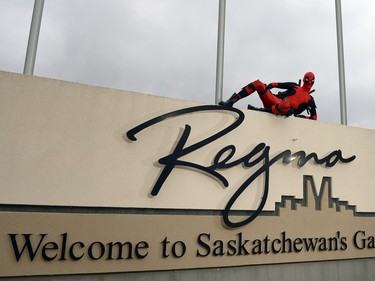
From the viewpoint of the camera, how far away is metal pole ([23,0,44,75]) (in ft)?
17.6

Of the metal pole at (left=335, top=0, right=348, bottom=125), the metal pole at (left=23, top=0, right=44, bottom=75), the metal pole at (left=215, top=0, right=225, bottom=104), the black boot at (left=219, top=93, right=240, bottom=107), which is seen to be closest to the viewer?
the metal pole at (left=23, top=0, right=44, bottom=75)

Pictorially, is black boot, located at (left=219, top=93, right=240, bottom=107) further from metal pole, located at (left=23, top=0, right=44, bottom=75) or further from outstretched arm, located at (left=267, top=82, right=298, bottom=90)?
metal pole, located at (left=23, top=0, right=44, bottom=75)


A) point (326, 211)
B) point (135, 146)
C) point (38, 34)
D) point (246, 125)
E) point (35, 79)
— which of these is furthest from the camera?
point (326, 211)

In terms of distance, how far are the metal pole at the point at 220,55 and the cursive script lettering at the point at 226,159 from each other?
0.82m

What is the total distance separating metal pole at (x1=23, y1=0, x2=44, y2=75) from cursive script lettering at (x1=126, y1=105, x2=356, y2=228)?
6.53 feet

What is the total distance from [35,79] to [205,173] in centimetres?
312

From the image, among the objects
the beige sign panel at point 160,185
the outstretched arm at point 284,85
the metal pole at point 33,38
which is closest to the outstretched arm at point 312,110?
the beige sign panel at point 160,185

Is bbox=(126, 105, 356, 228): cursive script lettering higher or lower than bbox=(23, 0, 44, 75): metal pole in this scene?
lower

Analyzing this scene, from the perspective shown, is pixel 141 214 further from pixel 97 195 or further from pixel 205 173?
pixel 205 173

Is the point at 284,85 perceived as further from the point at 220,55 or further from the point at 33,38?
the point at 33,38

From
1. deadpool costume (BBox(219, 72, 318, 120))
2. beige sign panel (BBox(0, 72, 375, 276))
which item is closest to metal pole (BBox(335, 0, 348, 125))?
deadpool costume (BBox(219, 72, 318, 120))

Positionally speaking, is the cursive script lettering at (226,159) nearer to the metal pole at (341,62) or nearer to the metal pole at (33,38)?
the metal pole at (33,38)

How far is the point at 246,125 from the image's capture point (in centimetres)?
623

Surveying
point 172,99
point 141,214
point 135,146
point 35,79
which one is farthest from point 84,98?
point 141,214
